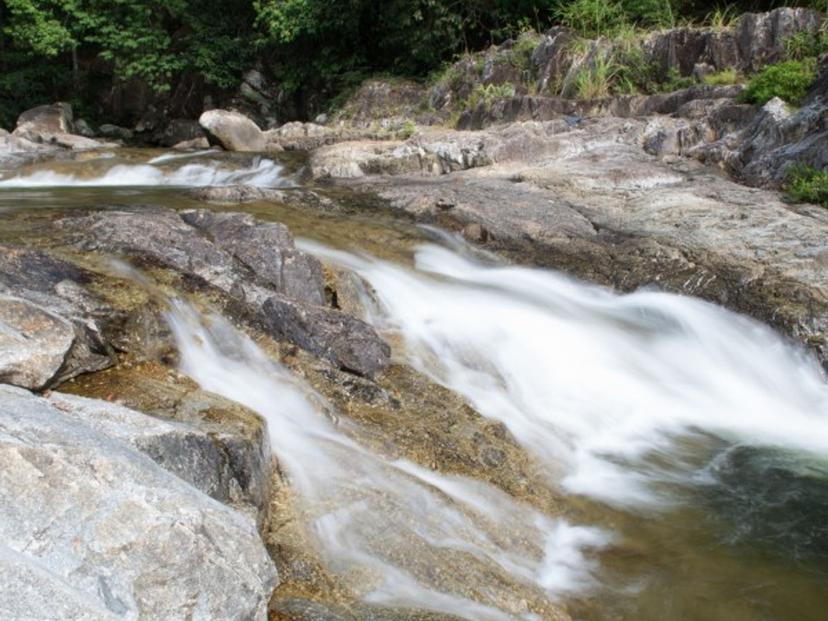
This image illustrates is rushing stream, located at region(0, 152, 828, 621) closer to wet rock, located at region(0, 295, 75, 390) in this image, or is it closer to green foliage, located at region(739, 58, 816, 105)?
wet rock, located at region(0, 295, 75, 390)

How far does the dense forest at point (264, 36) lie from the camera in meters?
19.7

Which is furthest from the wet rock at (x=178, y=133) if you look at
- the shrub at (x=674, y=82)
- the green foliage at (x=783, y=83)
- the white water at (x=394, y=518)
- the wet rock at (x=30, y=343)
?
the wet rock at (x=30, y=343)

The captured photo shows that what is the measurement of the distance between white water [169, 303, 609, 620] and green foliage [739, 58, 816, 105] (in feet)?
30.5

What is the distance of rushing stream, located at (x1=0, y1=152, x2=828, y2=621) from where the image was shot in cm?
418

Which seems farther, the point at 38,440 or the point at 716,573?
the point at 716,573

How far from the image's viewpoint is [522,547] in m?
4.56

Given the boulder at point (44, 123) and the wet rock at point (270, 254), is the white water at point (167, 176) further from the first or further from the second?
the boulder at point (44, 123)

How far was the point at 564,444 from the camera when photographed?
615 centimetres

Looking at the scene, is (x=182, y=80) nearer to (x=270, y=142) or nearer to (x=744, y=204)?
(x=270, y=142)

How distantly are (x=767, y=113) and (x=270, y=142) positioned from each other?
36.1 feet

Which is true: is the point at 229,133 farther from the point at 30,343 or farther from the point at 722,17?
the point at 30,343

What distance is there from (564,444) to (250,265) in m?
3.14

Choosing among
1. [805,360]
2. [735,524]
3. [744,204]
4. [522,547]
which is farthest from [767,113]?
[522,547]

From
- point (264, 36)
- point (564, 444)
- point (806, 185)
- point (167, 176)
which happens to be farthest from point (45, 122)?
point (564, 444)
